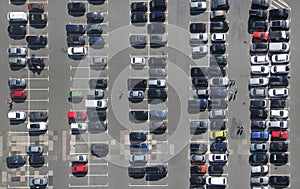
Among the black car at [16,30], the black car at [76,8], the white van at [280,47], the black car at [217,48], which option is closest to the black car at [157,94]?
the black car at [217,48]

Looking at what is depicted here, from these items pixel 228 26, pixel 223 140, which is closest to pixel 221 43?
pixel 228 26

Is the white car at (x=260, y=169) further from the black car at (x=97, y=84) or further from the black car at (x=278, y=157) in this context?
the black car at (x=97, y=84)

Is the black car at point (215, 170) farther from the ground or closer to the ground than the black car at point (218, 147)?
closer to the ground

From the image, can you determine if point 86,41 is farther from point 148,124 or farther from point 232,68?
point 232,68

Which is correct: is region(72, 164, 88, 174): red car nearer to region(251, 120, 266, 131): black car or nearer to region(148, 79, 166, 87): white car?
region(148, 79, 166, 87): white car

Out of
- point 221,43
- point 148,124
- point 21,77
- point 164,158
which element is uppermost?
point 221,43

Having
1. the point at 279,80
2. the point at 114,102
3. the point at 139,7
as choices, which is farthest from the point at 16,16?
the point at 279,80
